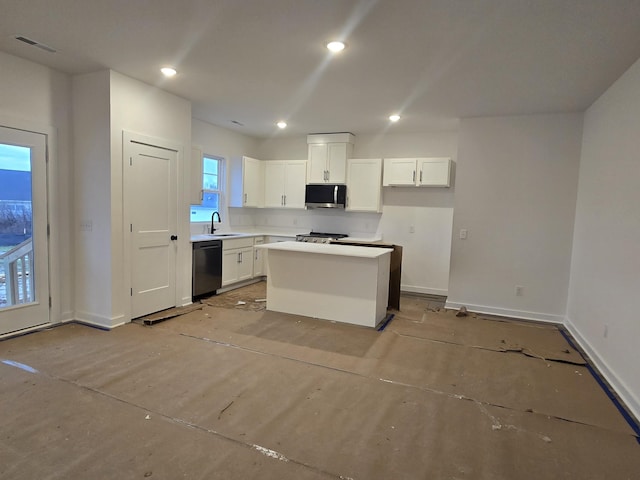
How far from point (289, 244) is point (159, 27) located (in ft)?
8.58

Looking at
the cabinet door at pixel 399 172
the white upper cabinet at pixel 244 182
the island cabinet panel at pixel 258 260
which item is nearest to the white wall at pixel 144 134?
the island cabinet panel at pixel 258 260

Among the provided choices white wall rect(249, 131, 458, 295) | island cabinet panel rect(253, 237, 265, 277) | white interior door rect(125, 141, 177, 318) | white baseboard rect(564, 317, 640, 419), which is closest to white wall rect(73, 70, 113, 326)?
white interior door rect(125, 141, 177, 318)

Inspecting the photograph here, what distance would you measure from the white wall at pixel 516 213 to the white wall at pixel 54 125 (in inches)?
184

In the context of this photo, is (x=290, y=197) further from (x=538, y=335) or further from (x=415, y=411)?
(x=415, y=411)

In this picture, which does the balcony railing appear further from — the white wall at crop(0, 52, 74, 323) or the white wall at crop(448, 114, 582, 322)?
the white wall at crop(448, 114, 582, 322)

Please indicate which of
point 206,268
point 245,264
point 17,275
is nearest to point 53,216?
point 17,275

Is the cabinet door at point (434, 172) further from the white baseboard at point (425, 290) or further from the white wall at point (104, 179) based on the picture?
the white wall at point (104, 179)

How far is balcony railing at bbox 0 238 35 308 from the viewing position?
137 inches

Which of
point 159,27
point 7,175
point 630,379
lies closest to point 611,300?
point 630,379

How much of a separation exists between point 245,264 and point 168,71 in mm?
3240

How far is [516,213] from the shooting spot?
4777mm

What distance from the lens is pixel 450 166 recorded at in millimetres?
5664

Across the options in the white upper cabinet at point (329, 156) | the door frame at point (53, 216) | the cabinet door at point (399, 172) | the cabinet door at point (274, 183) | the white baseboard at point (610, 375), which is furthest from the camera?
the cabinet door at point (274, 183)

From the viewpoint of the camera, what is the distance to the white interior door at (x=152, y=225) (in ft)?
13.3
